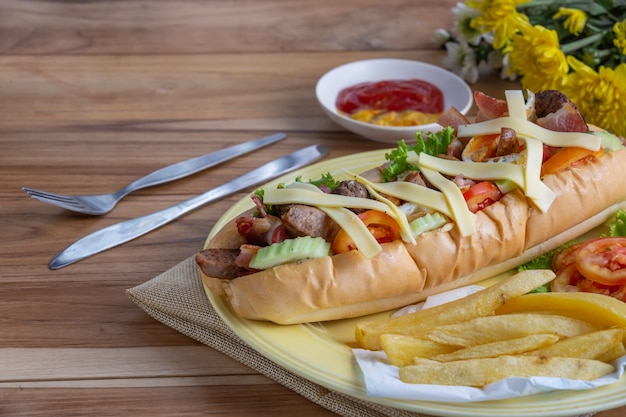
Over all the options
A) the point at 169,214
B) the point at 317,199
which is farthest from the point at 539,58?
the point at 169,214

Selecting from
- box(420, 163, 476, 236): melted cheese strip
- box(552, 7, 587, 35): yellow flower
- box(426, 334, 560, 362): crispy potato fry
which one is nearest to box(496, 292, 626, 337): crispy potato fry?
box(426, 334, 560, 362): crispy potato fry

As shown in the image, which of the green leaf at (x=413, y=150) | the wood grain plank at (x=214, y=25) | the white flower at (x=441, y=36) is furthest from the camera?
the wood grain plank at (x=214, y=25)

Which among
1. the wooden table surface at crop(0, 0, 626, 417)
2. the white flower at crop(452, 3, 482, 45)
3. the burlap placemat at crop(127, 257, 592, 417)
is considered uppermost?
the white flower at crop(452, 3, 482, 45)

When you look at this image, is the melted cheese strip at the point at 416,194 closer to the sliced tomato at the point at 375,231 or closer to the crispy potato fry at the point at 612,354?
the sliced tomato at the point at 375,231

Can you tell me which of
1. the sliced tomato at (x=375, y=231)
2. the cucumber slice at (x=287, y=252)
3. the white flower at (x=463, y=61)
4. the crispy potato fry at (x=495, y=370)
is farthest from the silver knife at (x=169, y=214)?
the crispy potato fry at (x=495, y=370)

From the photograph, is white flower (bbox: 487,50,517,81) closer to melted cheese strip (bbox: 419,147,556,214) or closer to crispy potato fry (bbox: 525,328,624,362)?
melted cheese strip (bbox: 419,147,556,214)

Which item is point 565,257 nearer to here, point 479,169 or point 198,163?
point 479,169

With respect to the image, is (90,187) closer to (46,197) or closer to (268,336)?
(46,197)

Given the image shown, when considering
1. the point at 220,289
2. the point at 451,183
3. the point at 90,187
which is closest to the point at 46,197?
the point at 90,187
